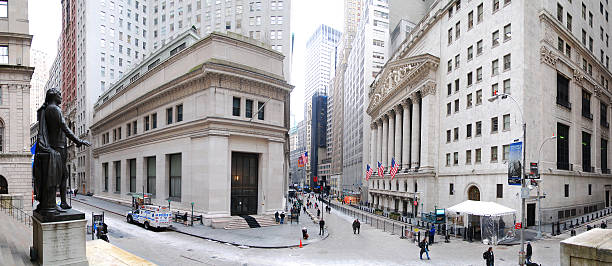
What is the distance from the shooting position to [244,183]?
124 feet

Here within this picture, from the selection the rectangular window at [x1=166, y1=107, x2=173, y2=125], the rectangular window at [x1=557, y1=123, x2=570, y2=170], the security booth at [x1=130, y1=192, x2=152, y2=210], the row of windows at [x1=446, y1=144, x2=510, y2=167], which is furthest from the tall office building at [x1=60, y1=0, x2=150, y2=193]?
the rectangular window at [x1=557, y1=123, x2=570, y2=170]

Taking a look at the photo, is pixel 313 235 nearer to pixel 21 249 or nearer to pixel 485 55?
pixel 21 249

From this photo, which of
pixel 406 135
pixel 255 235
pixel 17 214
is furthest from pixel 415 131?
pixel 17 214

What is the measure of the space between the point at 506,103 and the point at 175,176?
120 ft

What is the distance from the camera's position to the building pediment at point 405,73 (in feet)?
167

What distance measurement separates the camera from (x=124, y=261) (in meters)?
13.4

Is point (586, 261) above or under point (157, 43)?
under

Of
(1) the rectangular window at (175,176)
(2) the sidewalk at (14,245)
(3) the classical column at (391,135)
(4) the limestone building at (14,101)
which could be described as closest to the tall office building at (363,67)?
(3) the classical column at (391,135)

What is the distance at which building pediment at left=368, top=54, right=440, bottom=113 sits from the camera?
50.9m

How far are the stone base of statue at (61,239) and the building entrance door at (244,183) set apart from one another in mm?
25873

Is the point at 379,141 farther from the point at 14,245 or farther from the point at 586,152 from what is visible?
the point at 14,245

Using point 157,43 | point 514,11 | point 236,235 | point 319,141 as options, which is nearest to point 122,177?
point 236,235

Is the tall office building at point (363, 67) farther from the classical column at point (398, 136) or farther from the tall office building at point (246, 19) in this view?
the tall office building at point (246, 19)

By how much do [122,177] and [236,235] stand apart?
30874 millimetres
